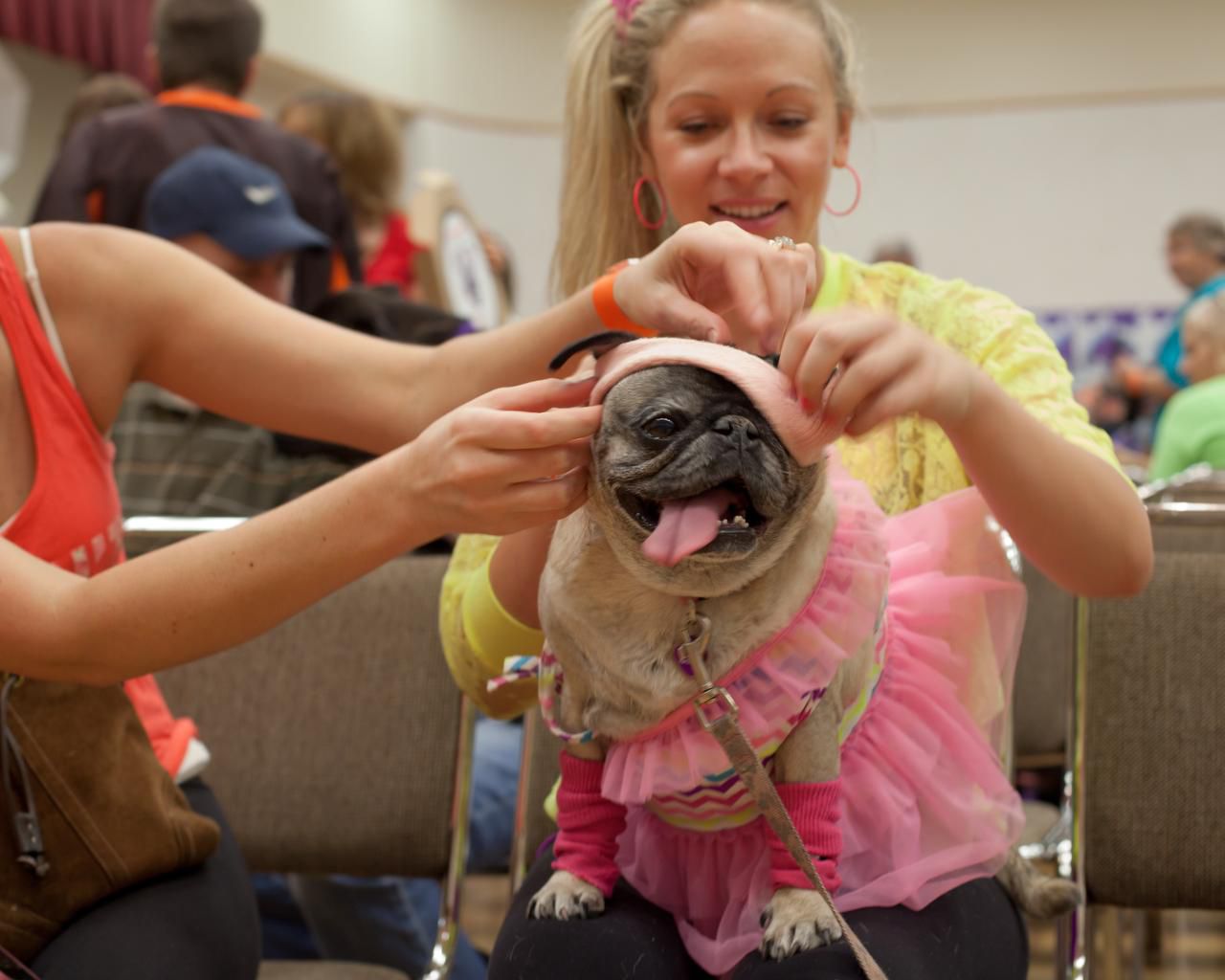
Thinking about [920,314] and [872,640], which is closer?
[872,640]

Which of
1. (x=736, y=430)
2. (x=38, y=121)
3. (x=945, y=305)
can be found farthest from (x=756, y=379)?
(x=38, y=121)

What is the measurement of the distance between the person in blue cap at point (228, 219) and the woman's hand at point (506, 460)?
4.77 ft

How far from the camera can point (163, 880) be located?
1.17m

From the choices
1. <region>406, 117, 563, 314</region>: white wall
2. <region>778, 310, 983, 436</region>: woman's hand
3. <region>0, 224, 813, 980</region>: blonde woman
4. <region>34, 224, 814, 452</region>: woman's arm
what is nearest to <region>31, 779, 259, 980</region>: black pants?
<region>0, 224, 813, 980</region>: blonde woman

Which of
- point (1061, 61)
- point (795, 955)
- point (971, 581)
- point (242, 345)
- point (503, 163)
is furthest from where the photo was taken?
point (503, 163)

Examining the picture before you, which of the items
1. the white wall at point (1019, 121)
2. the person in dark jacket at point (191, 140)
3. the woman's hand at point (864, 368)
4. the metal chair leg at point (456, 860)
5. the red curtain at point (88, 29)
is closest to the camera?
the woman's hand at point (864, 368)

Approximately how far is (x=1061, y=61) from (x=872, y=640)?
26.4 ft

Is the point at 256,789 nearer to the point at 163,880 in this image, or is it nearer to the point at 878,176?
the point at 163,880

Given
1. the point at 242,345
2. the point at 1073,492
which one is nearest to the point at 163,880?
the point at 242,345

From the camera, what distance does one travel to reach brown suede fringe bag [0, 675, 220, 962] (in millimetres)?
1092

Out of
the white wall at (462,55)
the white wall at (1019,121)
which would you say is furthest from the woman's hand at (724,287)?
the white wall at (462,55)

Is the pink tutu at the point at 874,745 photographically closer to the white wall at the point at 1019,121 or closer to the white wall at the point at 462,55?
the white wall at the point at 1019,121

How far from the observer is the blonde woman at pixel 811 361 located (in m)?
0.90

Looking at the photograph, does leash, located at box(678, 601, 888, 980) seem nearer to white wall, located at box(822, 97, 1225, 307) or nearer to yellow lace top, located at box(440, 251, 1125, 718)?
yellow lace top, located at box(440, 251, 1125, 718)
